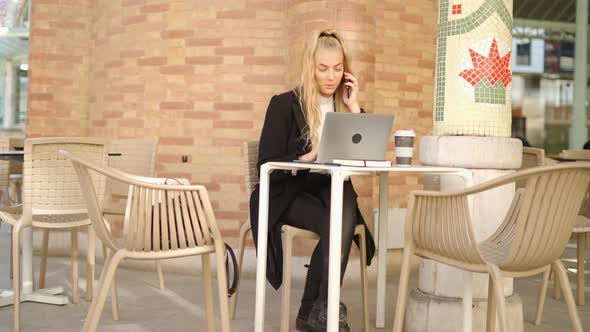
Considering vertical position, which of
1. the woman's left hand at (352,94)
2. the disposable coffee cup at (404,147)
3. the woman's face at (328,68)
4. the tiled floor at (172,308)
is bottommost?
the tiled floor at (172,308)

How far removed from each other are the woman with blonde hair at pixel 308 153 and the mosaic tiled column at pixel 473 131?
1.53 feet

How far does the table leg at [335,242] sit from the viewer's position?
2.61m

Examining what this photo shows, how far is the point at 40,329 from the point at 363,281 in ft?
5.54

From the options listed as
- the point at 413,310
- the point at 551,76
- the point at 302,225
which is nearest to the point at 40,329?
the point at 302,225

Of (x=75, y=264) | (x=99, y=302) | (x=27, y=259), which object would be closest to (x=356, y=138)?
(x=99, y=302)

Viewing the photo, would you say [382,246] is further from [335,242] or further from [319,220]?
[335,242]

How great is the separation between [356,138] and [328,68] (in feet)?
2.31

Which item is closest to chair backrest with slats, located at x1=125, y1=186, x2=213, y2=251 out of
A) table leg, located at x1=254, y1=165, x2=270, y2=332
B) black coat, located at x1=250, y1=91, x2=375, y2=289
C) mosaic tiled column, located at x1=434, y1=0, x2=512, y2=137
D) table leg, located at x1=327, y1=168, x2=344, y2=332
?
table leg, located at x1=254, y1=165, x2=270, y2=332

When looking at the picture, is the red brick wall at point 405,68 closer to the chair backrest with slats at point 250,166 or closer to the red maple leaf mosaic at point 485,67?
the chair backrest with slats at point 250,166

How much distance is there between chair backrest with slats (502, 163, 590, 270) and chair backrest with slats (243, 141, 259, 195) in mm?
1684

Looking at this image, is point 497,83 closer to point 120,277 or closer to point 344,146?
point 344,146

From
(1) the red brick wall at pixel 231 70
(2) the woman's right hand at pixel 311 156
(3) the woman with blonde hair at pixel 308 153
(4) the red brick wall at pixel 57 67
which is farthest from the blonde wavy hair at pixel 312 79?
(4) the red brick wall at pixel 57 67

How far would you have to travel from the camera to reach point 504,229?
2885 millimetres

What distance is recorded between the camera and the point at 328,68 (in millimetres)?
3451
